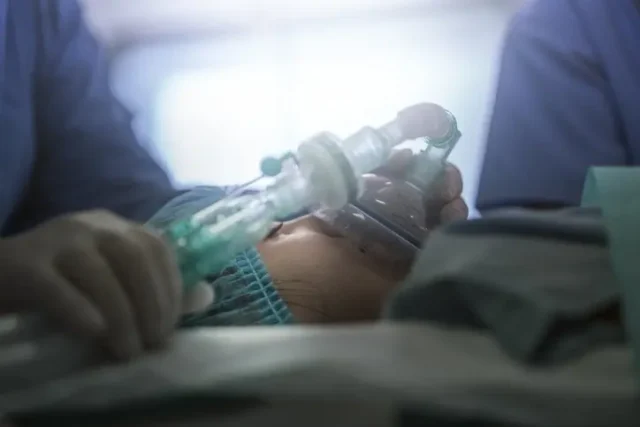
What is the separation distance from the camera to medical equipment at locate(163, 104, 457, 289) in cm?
→ 52

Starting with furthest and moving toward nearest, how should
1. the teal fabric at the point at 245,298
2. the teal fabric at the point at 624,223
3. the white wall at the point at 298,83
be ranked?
the white wall at the point at 298,83, the teal fabric at the point at 245,298, the teal fabric at the point at 624,223

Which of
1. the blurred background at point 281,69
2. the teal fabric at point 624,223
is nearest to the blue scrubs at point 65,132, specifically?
the blurred background at point 281,69

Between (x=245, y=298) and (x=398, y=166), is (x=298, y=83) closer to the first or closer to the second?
(x=398, y=166)

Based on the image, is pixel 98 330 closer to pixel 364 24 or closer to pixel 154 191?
pixel 154 191

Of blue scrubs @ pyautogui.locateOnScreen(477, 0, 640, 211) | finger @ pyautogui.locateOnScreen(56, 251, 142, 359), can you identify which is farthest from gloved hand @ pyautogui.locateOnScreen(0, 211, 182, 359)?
blue scrubs @ pyautogui.locateOnScreen(477, 0, 640, 211)

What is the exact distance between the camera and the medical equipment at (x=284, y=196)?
0.52 meters

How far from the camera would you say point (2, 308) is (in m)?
0.43

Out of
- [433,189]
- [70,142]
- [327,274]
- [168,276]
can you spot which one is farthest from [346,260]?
[70,142]

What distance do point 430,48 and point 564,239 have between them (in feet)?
2.52

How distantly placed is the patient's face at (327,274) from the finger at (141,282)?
283mm

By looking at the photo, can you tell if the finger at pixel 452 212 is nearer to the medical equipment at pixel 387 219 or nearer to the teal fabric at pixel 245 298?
the medical equipment at pixel 387 219

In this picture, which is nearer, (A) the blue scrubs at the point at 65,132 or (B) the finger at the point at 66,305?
(B) the finger at the point at 66,305

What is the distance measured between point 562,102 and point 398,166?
1.06 ft

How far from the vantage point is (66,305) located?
0.39 metres
